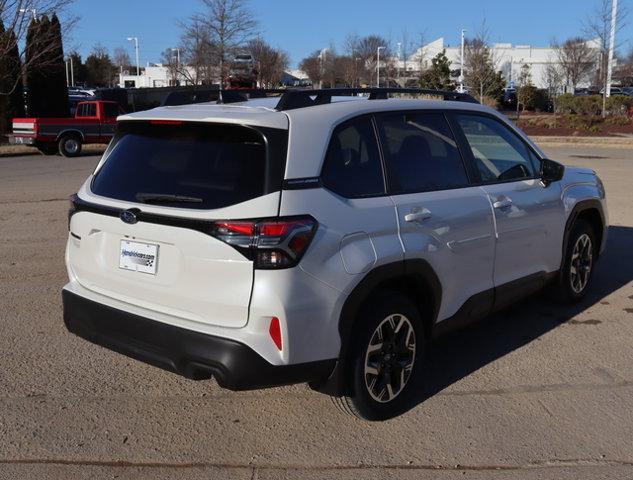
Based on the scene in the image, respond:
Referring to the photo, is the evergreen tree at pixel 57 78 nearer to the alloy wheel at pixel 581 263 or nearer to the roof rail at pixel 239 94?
the roof rail at pixel 239 94

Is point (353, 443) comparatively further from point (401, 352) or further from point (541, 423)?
point (541, 423)

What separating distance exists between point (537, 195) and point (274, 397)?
2447mm

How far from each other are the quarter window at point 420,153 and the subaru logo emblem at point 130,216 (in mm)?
1404

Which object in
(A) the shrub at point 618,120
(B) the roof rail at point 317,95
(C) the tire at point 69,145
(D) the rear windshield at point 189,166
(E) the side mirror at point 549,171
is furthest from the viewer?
(A) the shrub at point 618,120

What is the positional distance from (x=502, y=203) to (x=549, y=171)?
33.2 inches

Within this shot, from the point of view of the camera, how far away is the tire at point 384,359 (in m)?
3.65

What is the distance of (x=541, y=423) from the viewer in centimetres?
391

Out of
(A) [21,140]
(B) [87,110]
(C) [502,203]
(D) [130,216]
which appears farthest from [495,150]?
(B) [87,110]

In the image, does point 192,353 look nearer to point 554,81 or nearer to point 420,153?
point 420,153

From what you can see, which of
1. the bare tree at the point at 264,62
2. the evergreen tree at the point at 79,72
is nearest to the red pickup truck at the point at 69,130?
the bare tree at the point at 264,62

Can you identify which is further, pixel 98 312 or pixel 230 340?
pixel 98 312

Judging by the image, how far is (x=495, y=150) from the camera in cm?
514

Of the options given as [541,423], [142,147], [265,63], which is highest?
[265,63]

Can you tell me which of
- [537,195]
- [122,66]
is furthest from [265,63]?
[122,66]
